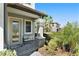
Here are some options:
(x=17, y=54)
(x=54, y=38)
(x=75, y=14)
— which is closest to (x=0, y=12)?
(x=17, y=54)

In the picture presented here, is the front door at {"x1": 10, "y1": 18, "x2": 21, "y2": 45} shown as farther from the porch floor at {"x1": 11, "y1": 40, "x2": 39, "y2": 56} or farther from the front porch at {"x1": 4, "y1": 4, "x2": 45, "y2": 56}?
the porch floor at {"x1": 11, "y1": 40, "x2": 39, "y2": 56}

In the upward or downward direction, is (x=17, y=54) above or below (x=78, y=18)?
below

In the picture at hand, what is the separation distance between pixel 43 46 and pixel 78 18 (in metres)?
1.69

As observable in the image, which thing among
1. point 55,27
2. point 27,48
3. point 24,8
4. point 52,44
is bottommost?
point 27,48

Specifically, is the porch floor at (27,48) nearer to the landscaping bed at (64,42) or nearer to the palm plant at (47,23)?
the landscaping bed at (64,42)

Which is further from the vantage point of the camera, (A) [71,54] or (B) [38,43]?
(B) [38,43]

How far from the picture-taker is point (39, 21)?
7.96 m

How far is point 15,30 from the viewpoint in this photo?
8172mm

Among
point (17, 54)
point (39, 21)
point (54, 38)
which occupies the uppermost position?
point (39, 21)

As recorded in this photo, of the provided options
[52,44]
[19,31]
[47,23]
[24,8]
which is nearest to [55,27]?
[47,23]

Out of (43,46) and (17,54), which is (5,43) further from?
(43,46)

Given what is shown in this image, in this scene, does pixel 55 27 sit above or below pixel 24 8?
below

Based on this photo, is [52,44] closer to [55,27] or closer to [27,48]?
[55,27]

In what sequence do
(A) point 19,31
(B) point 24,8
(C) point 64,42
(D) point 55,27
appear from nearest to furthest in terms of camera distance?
(C) point 64,42 < (D) point 55,27 < (B) point 24,8 < (A) point 19,31
